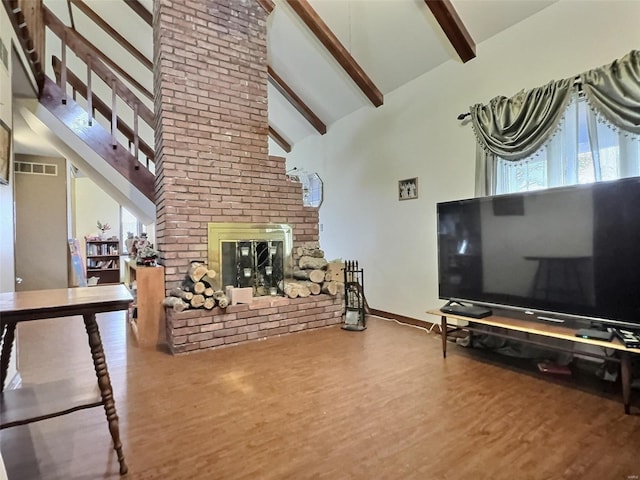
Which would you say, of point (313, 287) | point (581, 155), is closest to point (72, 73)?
point (313, 287)

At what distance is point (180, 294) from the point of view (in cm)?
320

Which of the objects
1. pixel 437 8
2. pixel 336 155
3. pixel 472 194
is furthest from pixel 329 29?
pixel 472 194

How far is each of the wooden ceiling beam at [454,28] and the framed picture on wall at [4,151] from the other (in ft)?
11.4

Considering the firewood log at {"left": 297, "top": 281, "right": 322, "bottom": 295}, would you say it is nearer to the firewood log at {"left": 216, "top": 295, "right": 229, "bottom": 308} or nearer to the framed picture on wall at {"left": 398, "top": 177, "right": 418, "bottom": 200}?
the firewood log at {"left": 216, "top": 295, "right": 229, "bottom": 308}

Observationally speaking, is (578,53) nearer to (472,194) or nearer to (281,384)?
(472,194)

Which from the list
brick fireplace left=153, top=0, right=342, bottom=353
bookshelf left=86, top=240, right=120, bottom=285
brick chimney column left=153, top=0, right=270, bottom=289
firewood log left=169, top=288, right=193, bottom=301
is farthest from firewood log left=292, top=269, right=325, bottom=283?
bookshelf left=86, top=240, right=120, bottom=285

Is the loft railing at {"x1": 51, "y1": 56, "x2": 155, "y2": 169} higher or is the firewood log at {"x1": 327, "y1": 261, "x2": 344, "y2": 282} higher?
the loft railing at {"x1": 51, "y1": 56, "x2": 155, "y2": 169}

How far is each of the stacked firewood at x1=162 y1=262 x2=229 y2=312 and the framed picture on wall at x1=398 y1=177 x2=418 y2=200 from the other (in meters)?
2.35

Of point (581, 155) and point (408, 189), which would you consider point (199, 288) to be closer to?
point (408, 189)

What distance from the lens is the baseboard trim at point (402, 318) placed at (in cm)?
383

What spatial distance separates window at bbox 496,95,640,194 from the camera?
239 centimetres

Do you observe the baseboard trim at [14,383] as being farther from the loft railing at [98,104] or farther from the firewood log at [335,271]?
the loft railing at [98,104]

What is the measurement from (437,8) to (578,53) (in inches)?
47.5

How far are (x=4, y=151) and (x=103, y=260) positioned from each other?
667 cm
